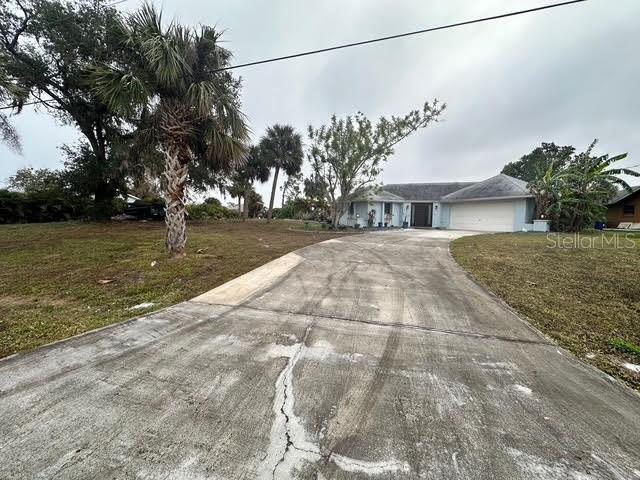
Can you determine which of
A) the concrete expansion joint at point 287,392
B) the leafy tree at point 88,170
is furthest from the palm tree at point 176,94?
the leafy tree at point 88,170

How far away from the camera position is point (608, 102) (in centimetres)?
1428

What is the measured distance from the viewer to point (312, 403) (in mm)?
1887

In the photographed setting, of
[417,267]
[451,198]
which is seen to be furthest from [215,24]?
[451,198]

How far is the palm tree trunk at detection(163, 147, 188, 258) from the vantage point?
633 cm

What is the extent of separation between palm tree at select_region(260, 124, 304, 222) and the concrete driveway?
1910cm

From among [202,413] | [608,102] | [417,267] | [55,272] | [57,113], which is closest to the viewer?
[202,413]

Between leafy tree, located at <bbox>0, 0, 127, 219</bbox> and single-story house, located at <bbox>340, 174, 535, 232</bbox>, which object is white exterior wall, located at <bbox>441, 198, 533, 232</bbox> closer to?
single-story house, located at <bbox>340, 174, 535, 232</bbox>

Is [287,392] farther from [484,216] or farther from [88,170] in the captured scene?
[484,216]

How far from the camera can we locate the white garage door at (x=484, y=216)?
17.7m

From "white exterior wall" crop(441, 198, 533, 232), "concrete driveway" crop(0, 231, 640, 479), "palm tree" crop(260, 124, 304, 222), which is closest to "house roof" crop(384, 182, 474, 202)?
"white exterior wall" crop(441, 198, 533, 232)

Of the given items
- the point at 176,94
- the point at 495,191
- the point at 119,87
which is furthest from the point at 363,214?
the point at 119,87

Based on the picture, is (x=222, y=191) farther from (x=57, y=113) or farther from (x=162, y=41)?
(x=162, y=41)

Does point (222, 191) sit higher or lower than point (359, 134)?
lower

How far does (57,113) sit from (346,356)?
19.3 m
